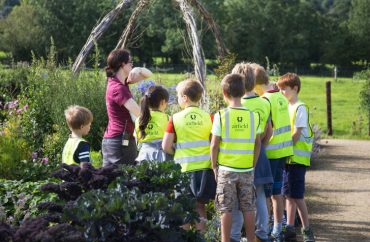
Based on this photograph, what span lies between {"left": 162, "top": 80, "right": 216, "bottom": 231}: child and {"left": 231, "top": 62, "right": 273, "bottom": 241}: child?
0.41 meters

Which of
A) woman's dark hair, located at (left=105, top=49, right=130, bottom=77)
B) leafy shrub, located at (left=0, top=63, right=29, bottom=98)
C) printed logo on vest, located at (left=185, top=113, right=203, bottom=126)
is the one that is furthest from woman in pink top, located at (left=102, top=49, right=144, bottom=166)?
leafy shrub, located at (left=0, top=63, right=29, bottom=98)

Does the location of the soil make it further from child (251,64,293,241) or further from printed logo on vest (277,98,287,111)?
printed logo on vest (277,98,287,111)

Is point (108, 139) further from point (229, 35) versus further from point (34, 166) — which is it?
point (229, 35)

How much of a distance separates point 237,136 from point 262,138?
0.51 meters

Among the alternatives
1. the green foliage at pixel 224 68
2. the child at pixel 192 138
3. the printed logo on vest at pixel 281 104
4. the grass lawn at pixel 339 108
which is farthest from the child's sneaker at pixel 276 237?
the grass lawn at pixel 339 108

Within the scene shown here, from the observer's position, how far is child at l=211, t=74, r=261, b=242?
4.82 m

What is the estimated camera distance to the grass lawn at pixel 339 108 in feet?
53.1

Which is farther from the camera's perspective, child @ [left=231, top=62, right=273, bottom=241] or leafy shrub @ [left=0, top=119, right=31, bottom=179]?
leafy shrub @ [left=0, top=119, right=31, bottom=179]

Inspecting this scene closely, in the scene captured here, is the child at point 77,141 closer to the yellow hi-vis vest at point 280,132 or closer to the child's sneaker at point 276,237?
the yellow hi-vis vest at point 280,132

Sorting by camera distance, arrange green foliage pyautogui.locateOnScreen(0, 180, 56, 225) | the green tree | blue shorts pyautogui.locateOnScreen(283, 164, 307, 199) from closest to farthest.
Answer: green foliage pyautogui.locateOnScreen(0, 180, 56, 225)
blue shorts pyautogui.locateOnScreen(283, 164, 307, 199)
the green tree

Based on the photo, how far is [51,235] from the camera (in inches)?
117

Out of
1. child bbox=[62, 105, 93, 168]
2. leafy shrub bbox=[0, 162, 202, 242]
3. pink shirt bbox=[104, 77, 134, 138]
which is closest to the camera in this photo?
leafy shrub bbox=[0, 162, 202, 242]

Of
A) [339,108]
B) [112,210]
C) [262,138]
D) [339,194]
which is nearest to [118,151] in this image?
[262,138]

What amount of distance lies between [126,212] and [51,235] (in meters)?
0.43
